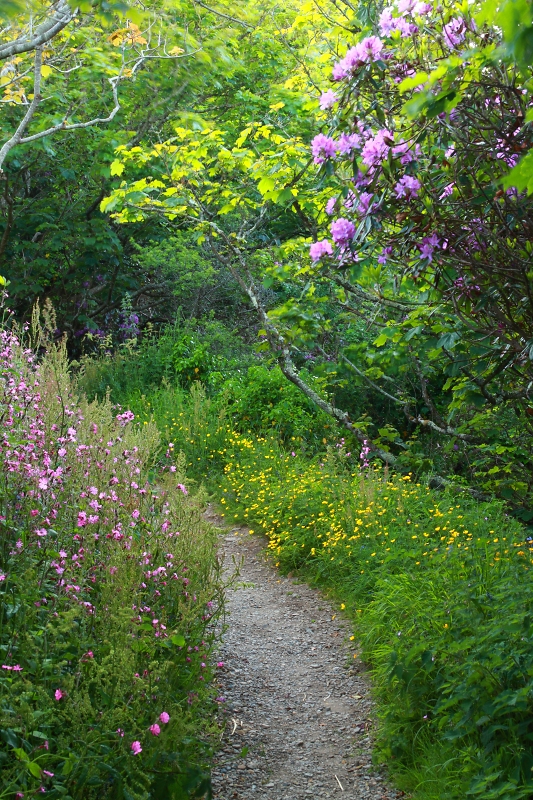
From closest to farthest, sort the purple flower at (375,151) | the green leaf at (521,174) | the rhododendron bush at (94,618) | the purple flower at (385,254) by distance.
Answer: the green leaf at (521,174)
the rhododendron bush at (94,618)
the purple flower at (375,151)
the purple flower at (385,254)

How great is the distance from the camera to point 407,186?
3275 mm

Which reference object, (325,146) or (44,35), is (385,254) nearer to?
(325,146)

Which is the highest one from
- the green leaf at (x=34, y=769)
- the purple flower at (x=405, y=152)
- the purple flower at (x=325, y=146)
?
the purple flower at (x=405, y=152)

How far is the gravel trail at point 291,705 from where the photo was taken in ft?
11.1

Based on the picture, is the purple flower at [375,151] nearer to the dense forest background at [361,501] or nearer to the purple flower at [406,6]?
the dense forest background at [361,501]

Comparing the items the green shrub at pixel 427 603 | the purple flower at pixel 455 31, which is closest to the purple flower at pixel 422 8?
the purple flower at pixel 455 31

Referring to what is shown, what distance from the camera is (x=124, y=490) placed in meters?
3.97

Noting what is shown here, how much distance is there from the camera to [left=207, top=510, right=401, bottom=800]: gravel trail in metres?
3.39

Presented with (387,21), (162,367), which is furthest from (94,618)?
(162,367)

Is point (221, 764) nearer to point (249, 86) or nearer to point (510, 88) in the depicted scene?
point (510, 88)

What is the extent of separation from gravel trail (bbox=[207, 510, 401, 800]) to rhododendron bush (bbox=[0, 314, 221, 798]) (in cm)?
33

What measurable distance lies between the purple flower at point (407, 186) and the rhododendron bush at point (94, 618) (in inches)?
73.9

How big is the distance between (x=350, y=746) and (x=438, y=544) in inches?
59.8

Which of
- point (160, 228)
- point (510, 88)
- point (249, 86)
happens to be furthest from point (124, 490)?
point (249, 86)
